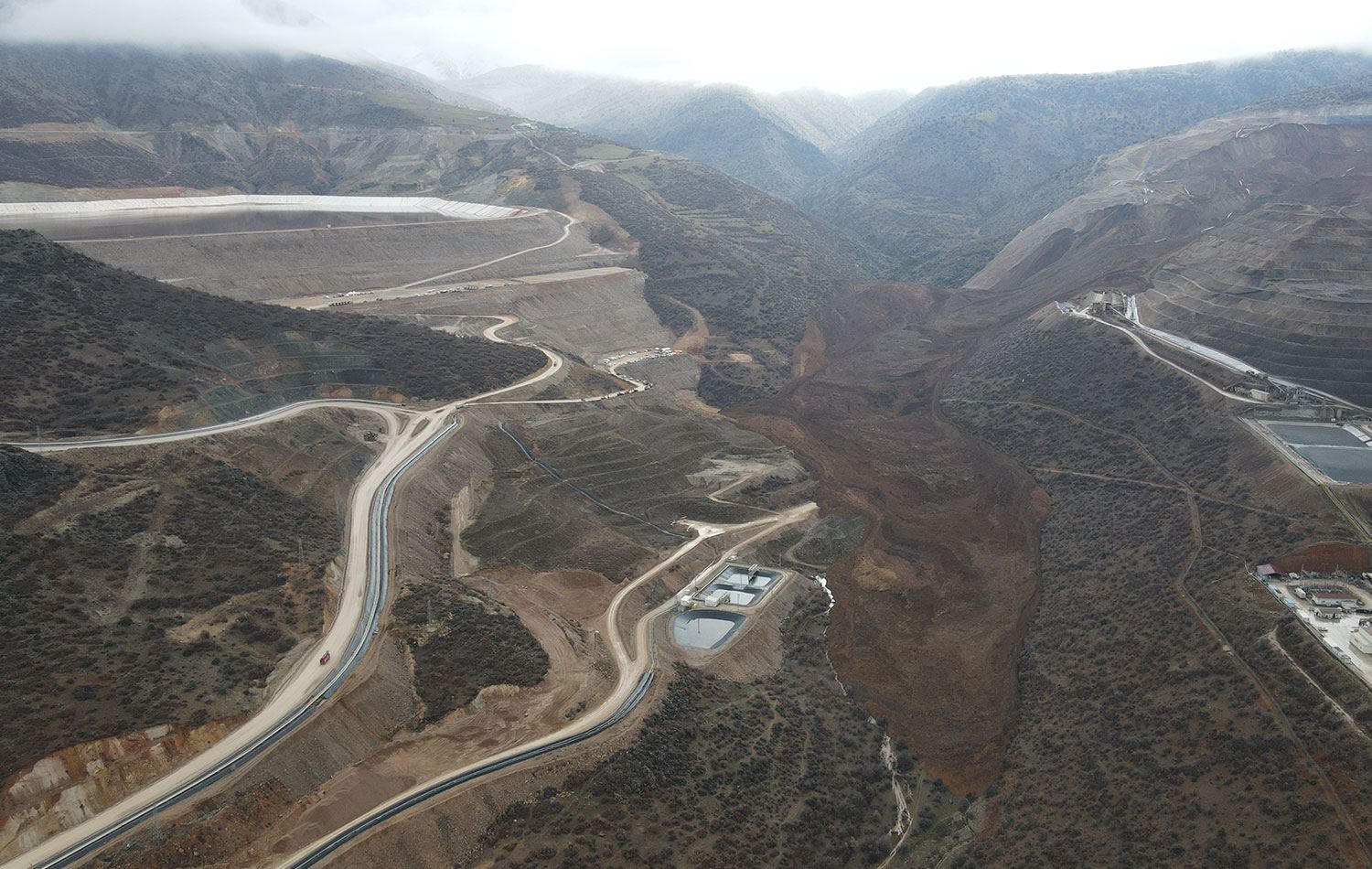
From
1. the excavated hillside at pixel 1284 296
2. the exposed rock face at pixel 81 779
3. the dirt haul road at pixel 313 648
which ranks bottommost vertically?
the dirt haul road at pixel 313 648

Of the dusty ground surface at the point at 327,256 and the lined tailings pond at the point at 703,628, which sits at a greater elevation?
the dusty ground surface at the point at 327,256

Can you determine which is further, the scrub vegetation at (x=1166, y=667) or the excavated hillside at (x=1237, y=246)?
the excavated hillside at (x=1237, y=246)

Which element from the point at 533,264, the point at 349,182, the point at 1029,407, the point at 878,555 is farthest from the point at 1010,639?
the point at 349,182

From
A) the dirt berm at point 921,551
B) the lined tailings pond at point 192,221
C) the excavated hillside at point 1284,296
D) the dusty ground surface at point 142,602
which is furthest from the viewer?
the lined tailings pond at point 192,221

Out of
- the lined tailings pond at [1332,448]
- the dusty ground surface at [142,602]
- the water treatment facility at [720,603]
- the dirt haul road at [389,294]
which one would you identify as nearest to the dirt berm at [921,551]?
the water treatment facility at [720,603]

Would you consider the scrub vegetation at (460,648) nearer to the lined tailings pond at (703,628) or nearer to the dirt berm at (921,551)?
the lined tailings pond at (703,628)

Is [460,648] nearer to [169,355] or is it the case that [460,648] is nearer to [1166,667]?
[169,355]

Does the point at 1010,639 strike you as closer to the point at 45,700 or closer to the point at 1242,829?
the point at 1242,829
